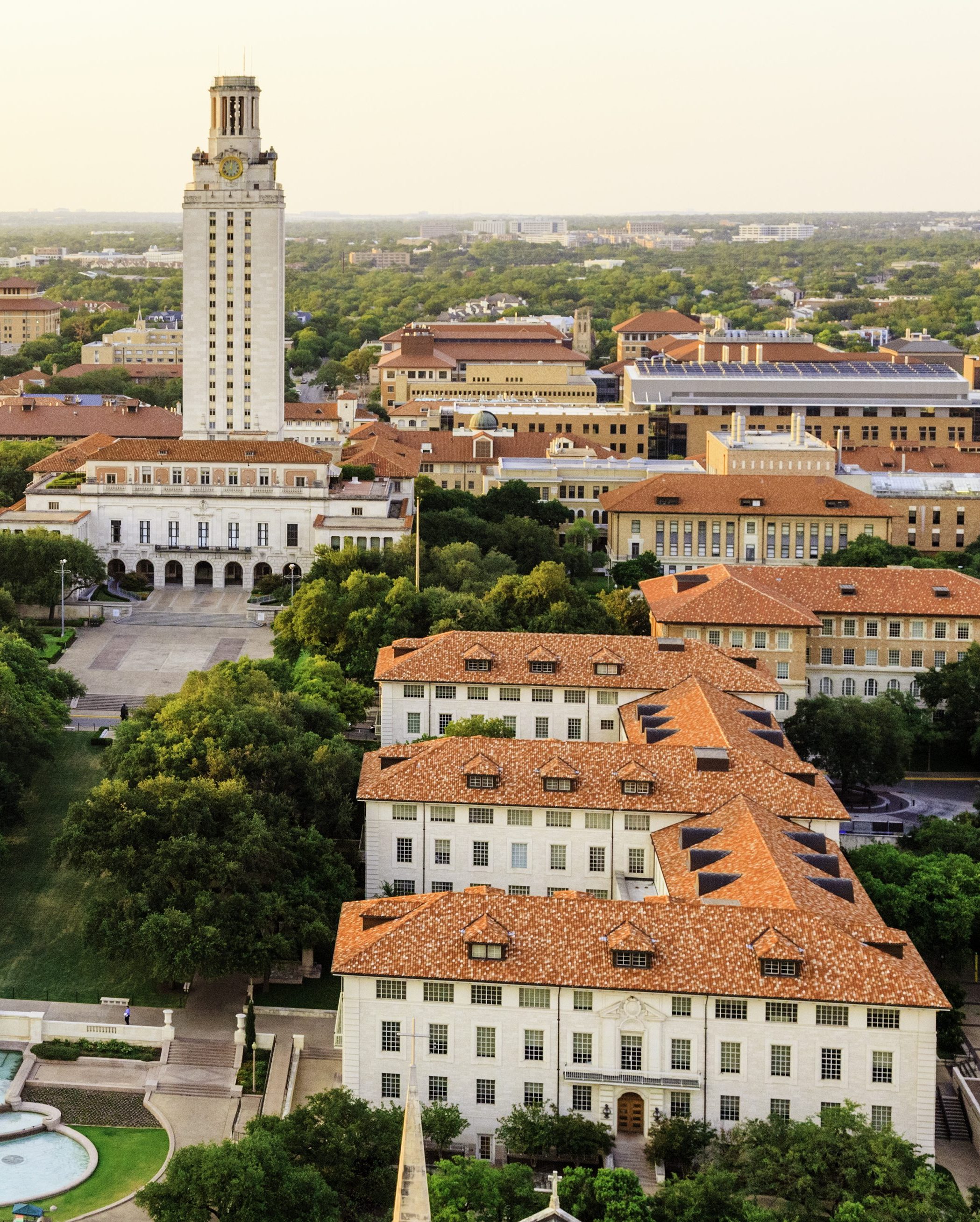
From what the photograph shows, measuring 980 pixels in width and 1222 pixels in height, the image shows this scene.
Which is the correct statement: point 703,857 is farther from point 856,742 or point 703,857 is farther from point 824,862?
point 856,742

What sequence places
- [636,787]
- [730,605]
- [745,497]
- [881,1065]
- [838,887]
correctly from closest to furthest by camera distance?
[881,1065], [838,887], [636,787], [730,605], [745,497]

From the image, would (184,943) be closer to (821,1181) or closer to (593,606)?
(821,1181)

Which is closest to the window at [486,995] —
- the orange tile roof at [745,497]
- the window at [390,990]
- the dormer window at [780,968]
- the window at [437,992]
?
the window at [437,992]

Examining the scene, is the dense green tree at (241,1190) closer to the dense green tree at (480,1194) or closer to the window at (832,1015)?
the dense green tree at (480,1194)

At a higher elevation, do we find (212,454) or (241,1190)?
(212,454)

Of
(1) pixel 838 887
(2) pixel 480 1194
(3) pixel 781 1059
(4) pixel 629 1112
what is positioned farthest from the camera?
(1) pixel 838 887

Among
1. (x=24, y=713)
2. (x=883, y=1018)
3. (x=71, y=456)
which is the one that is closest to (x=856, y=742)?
(x=883, y=1018)

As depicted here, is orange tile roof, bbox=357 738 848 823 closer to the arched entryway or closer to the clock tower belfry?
the arched entryway

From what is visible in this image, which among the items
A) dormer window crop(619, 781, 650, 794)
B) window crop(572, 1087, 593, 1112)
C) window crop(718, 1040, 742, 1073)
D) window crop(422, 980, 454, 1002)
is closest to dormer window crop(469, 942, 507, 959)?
window crop(422, 980, 454, 1002)
